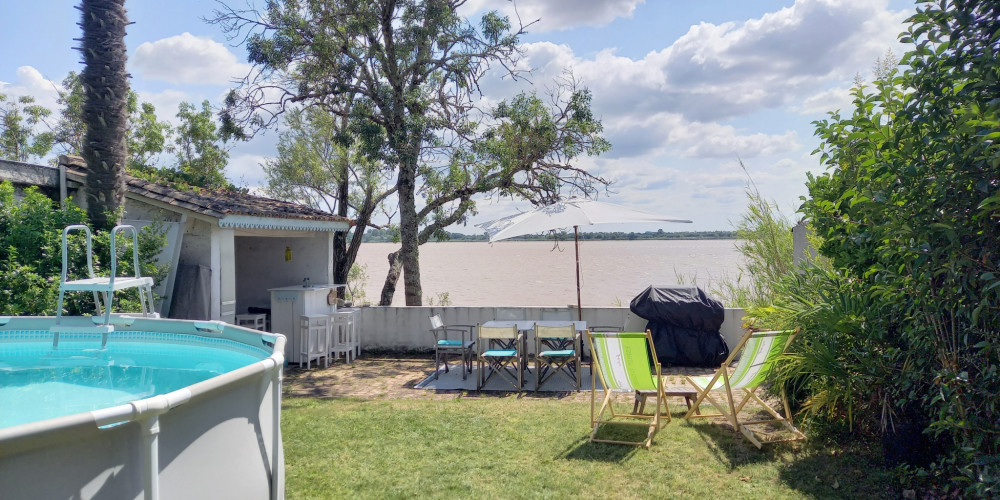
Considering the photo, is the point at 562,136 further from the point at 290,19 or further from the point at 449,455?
the point at 449,455

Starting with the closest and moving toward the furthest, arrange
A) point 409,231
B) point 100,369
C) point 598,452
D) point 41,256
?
point 598,452
point 100,369
point 41,256
point 409,231

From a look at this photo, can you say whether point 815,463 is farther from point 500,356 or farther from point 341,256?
point 341,256

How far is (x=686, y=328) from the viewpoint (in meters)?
9.13

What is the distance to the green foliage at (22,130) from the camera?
21.6 meters

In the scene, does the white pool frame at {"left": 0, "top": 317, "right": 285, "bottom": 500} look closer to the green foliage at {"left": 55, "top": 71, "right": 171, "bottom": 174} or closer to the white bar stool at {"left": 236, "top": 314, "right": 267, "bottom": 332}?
the white bar stool at {"left": 236, "top": 314, "right": 267, "bottom": 332}

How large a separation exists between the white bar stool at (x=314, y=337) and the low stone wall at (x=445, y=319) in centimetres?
125

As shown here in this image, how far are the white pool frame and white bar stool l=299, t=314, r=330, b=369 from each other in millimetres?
6150

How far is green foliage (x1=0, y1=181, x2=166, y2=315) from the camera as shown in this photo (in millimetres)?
6805

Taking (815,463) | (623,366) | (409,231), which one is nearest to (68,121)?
(409,231)

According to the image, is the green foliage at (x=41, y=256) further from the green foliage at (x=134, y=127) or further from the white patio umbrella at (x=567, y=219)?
the green foliage at (x=134, y=127)

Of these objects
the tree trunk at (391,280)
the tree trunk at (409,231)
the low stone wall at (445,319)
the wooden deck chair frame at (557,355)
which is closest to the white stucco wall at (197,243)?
the low stone wall at (445,319)

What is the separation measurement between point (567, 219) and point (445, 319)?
10.5ft

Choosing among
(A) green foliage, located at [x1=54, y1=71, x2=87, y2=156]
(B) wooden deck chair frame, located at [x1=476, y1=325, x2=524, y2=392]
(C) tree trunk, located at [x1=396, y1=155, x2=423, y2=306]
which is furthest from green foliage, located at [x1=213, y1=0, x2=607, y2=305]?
(A) green foliage, located at [x1=54, y1=71, x2=87, y2=156]

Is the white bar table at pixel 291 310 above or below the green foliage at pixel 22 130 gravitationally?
below
